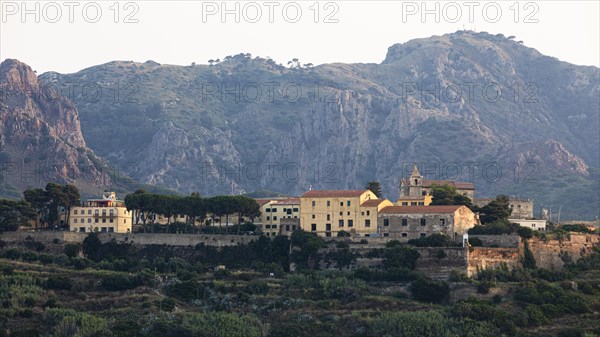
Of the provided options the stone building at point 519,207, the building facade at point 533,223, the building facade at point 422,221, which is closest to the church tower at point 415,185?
the stone building at point 519,207

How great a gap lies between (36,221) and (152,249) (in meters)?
17.0

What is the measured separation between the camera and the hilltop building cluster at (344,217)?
137 m

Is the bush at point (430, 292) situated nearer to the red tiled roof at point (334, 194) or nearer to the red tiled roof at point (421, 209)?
the red tiled roof at point (421, 209)

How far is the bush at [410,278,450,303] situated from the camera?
399ft

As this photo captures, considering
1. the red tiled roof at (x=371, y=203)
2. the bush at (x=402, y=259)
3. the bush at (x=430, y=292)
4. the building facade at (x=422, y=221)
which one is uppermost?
the red tiled roof at (x=371, y=203)

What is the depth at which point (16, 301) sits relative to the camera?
117 m

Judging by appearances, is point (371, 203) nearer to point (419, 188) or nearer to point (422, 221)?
point (422, 221)

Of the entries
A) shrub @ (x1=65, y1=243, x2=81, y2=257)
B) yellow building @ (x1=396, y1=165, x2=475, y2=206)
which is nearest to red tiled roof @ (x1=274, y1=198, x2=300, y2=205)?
yellow building @ (x1=396, y1=165, x2=475, y2=206)

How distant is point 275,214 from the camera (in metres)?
151

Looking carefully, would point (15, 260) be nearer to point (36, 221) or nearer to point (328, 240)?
point (36, 221)

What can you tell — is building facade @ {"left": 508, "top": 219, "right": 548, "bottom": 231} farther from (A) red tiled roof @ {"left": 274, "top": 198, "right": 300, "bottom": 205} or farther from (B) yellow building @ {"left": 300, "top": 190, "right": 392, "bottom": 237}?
(A) red tiled roof @ {"left": 274, "top": 198, "right": 300, "bottom": 205}

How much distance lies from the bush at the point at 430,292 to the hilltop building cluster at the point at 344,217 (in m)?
14.1

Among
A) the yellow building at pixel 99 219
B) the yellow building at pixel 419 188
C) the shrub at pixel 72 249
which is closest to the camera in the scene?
the shrub at pixel 72 249

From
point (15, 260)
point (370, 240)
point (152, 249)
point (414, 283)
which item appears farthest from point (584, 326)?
point (15, 260)
